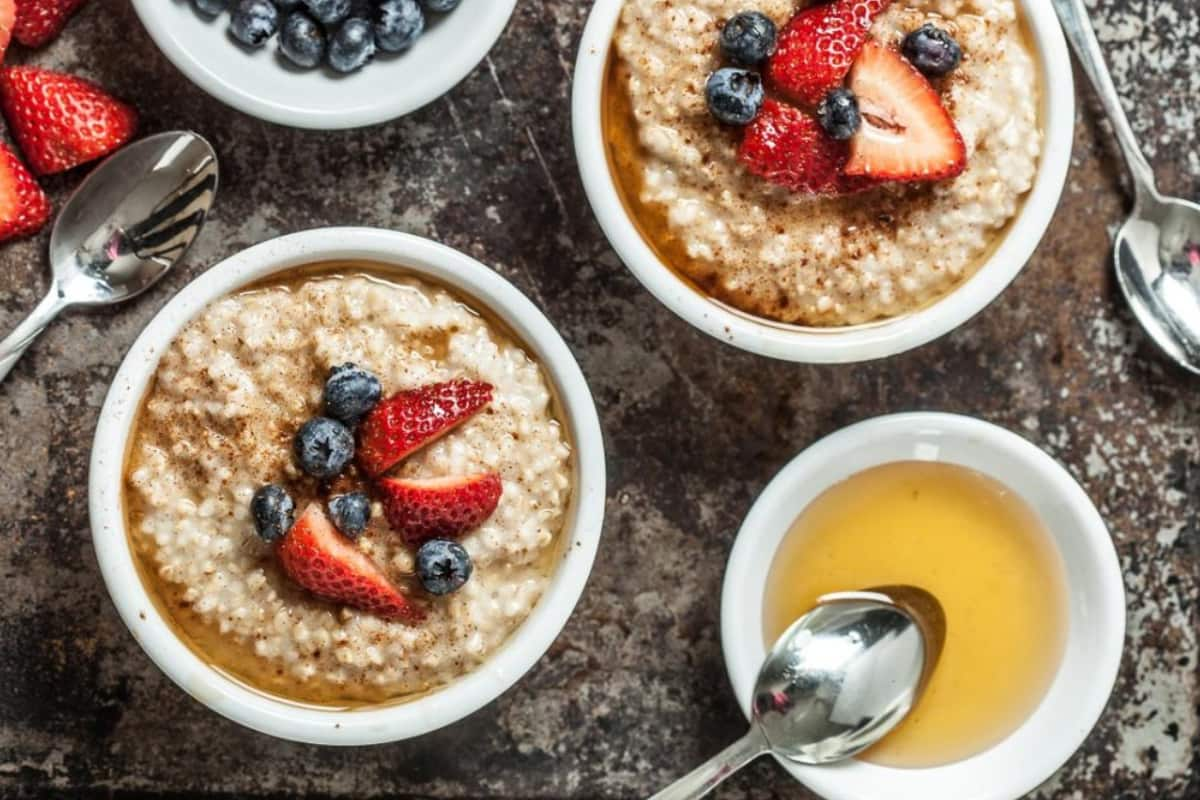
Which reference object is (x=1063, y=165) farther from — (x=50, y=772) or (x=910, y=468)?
(x=50, y=772)

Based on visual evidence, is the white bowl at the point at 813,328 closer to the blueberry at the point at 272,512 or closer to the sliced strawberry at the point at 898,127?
the sliced strawberry at the point at 898,127

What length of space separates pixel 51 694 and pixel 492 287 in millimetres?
1206

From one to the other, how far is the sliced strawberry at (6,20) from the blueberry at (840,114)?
1.45 meters

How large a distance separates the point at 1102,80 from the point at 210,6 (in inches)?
64.9

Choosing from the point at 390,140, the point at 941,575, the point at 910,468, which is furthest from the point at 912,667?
the point at 390,140

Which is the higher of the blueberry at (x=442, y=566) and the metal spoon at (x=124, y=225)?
the metal spoon at (x=124, y=225)

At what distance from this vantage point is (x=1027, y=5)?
93.2 inches

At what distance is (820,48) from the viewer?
2229 millimetres

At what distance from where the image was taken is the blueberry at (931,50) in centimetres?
223

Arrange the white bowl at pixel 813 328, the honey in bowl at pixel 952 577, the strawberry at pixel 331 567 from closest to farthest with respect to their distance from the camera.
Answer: the strawberry at pixel 331 567, the white bowl at pixel 813 328, the honey in bowl at pixel 952 577

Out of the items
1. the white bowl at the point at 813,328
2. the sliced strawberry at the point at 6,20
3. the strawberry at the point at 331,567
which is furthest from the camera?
the sliced strawberry at the point at 6,20

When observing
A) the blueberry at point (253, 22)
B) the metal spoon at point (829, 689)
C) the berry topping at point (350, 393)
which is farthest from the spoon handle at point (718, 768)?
the blueberry at point (253, 22)

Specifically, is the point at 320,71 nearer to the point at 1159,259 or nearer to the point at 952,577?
the point at 952,577

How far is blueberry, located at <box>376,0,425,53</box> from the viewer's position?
92.7 inches
